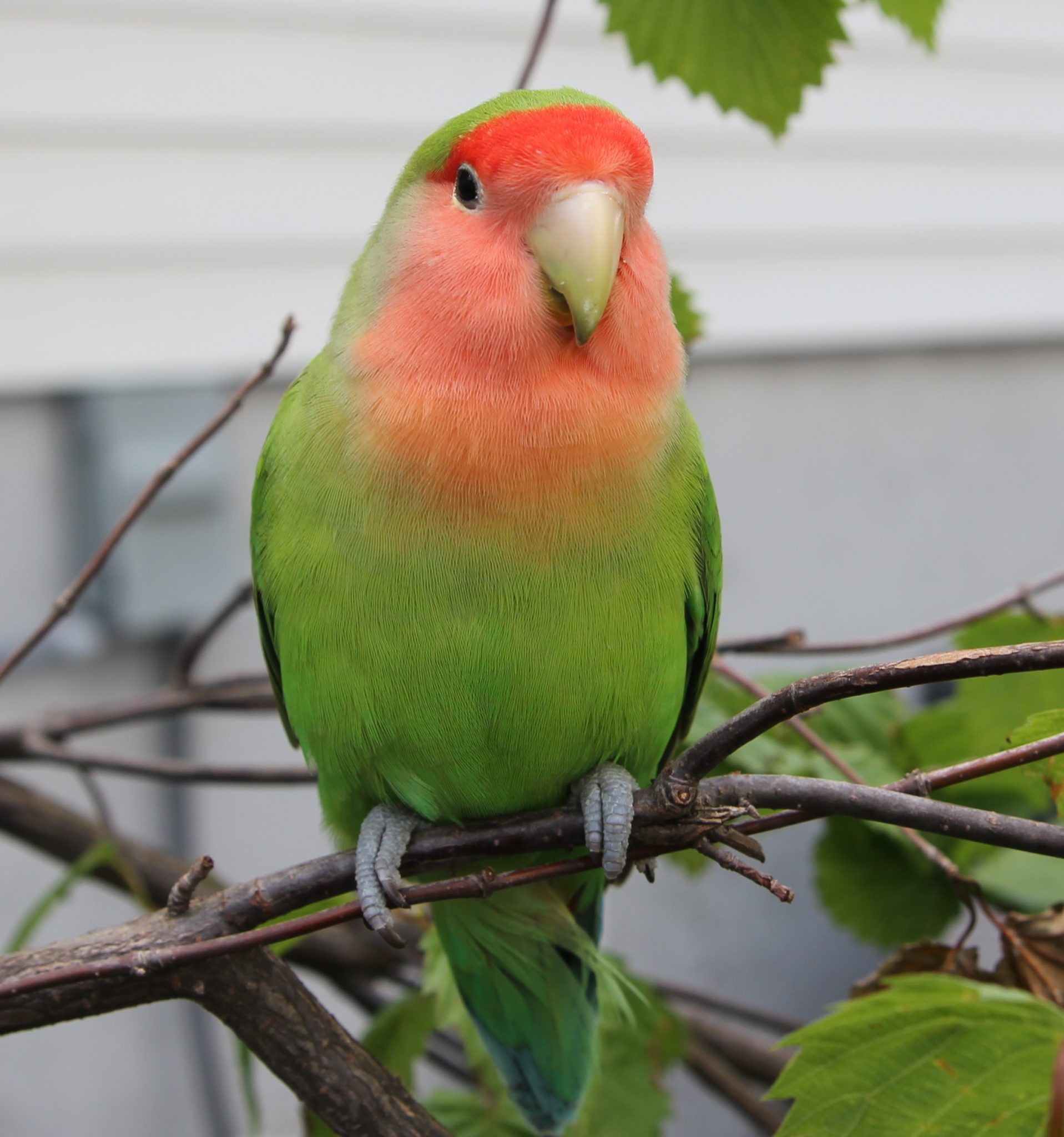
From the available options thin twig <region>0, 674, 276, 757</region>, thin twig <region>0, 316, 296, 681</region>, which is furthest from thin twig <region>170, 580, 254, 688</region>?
thin twig <region>0, 316, 296, 681</region>

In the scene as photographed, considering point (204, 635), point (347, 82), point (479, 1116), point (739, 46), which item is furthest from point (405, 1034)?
point (347, 82)

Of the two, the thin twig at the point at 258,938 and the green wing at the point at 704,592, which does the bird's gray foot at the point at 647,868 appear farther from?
the green wing at the point at 704,592

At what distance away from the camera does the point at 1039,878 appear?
1.42 m

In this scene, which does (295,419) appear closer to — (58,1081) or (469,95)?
(469,95)

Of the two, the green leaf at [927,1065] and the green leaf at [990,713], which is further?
the green leaf at [990,713]

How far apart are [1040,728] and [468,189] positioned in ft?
1.86

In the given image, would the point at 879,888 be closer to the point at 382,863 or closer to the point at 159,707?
the point at 382,863

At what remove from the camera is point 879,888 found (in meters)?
1.47

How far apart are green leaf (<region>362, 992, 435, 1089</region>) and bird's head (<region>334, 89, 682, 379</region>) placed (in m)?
0.75

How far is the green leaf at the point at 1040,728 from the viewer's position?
709 mm

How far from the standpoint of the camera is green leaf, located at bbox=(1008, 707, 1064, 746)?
0.71m

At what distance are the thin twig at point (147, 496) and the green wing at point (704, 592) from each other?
0.39 meters

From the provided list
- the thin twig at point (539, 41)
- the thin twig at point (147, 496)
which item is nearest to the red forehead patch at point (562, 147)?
the thin twig at point (147, 496)

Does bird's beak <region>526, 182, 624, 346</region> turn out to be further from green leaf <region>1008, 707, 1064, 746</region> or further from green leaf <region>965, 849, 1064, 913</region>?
green leaf <region>965, 849, 1064, 913</region>
